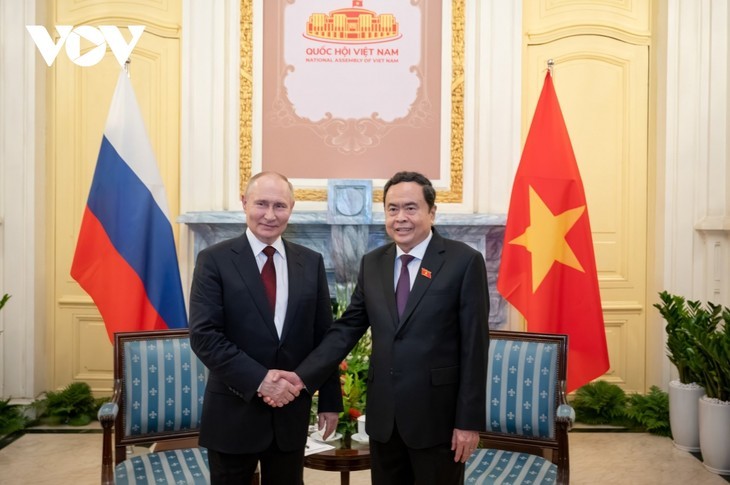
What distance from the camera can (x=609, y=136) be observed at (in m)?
5.04

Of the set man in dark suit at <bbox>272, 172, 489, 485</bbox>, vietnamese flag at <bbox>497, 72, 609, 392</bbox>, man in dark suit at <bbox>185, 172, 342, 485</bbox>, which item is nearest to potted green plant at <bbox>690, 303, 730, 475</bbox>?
vietnamese flag at <bbox>497, 72, 609, 392</bbox>

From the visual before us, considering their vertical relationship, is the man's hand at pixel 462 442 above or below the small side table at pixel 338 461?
above

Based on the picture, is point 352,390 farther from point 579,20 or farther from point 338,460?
point 579,20

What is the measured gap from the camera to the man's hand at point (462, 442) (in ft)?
6.66

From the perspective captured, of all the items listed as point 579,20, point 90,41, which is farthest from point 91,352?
point 579,20

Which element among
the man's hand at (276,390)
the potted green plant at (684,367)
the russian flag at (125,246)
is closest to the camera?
the man's hand at (276,390)

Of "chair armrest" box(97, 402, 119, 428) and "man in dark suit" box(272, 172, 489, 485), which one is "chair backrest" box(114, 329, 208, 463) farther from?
"man in dark suit" box(272, 172, 489, 485)

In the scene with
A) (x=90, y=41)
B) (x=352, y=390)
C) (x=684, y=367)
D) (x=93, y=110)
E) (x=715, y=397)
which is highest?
(x=90, y=41)

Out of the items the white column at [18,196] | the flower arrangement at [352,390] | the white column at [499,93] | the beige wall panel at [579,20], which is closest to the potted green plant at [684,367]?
the white column at [499,93]

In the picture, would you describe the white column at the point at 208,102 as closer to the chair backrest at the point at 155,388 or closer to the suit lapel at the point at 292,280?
the chair backrest at the point at 155,388

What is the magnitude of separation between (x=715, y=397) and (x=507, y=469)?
6.53 ft

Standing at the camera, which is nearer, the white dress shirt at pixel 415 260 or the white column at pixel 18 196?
the white dress shirt at pixel 415 260

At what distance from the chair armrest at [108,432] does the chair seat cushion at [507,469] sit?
1.32m

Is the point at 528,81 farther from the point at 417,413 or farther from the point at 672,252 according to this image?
the point at 417,413
